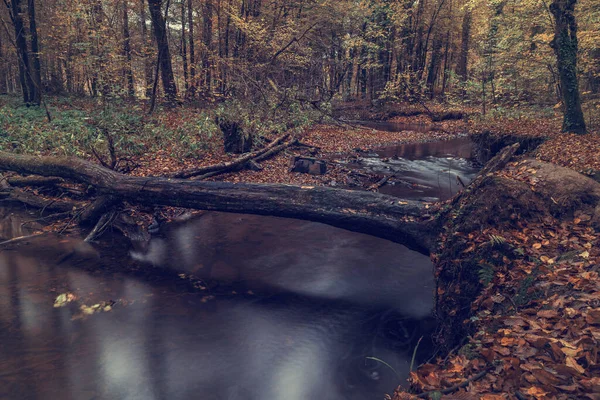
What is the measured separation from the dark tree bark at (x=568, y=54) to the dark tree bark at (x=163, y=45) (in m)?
16.6

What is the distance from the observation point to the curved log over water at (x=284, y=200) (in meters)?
6.86

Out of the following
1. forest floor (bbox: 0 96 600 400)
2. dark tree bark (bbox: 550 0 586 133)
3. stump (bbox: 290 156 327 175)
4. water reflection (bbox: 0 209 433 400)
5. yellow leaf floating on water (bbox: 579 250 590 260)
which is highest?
dark tree bark (bbox: 550 0 586 133)

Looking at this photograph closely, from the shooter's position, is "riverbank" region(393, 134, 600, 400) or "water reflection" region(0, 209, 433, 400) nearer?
"riverbank" region(393, 134, 600, 400)

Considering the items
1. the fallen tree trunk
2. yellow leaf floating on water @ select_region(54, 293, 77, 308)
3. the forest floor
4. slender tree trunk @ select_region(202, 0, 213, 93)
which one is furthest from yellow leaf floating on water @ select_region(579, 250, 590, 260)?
slender tree trunk @ select_region(202, 0, 213, 93)

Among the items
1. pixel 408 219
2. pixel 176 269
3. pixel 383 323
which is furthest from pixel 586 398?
pixel 176 269

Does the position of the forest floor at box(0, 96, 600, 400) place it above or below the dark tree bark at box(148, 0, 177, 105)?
below

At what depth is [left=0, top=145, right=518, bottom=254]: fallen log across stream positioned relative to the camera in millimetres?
6848

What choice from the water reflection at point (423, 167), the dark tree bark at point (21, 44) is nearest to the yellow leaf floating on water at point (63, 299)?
the water reflection at point (423, 167)

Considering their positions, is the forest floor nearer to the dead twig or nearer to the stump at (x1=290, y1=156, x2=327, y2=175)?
the dead twig

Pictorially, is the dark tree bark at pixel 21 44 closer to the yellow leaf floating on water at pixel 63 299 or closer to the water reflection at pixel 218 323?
the water reflection at pixel 218 323

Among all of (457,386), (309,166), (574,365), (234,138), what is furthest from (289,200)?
(234,138)

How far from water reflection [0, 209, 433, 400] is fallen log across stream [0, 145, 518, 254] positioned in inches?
49.6

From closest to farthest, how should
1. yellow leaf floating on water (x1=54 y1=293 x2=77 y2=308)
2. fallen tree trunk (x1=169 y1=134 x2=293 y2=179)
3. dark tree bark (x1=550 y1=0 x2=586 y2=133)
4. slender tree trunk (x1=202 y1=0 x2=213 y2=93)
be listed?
1. yellow leaf floating on water (x1=54 y1=293 x2=77 y2=308)
2. fallen tree trunk (x1=169 y1=134 x2=293 y2=179)
3. dark tree bark (x1=550 y1=0 x2=586 y2=133)
4. slender tree trunk (x1=202 y1=0 x2=213 y2=93)

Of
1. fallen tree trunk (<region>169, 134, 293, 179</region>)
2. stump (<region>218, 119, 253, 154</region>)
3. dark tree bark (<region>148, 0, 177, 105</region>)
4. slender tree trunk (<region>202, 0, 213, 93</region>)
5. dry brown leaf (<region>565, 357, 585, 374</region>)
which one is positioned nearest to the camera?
dry brown leaf (<region>565, 357, 585, 374</region>)
